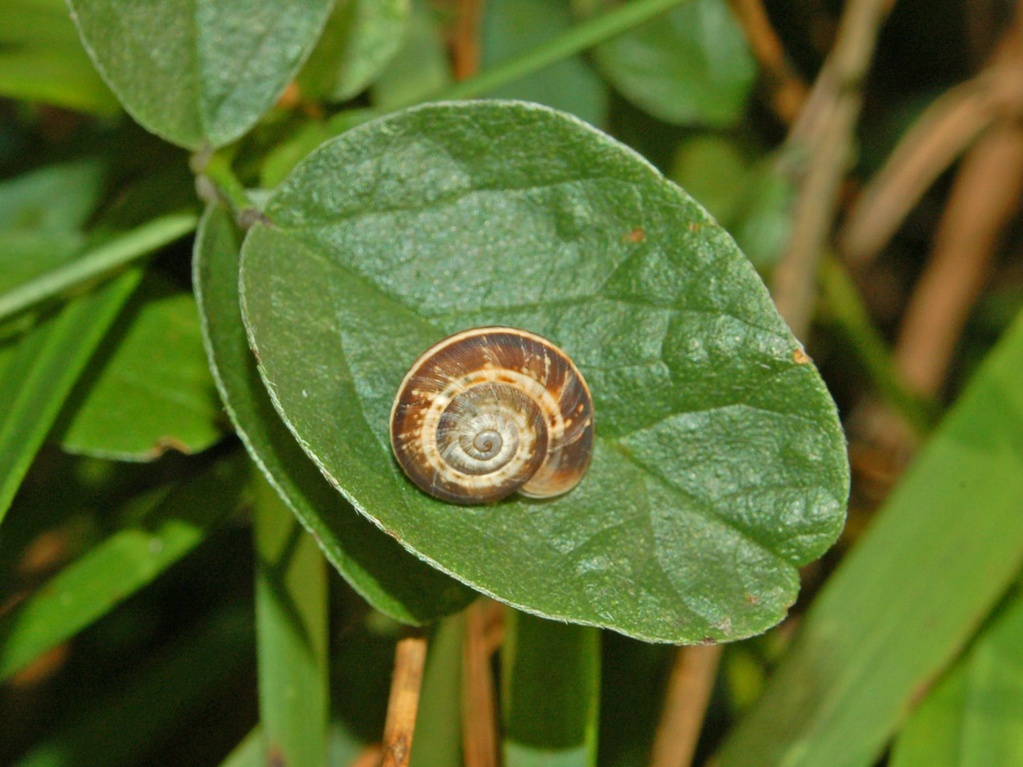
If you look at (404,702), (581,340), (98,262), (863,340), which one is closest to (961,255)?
(863,340)

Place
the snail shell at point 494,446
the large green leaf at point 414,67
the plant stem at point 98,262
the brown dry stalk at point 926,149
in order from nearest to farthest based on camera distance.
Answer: the snail shell at point 494,446 → the plant stem at point 98,262 → the large green leaf at point 414,67 → the brown dry stalk at point 926,149

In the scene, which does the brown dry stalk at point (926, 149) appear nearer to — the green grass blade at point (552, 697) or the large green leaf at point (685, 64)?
the large green leaf at point (685, 64)

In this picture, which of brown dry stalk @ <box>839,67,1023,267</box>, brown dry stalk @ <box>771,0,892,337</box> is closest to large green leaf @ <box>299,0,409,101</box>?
brown dry stalk @ <box>771,0,892,337</box>

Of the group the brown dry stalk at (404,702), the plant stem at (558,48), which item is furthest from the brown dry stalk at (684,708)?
the plant stem at (558,48)

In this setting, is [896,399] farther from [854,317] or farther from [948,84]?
[948,84]

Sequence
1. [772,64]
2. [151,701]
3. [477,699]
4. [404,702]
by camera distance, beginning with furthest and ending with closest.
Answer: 1. [772,64]
2. [151,701]
3. [477,699]
4. [404,702]

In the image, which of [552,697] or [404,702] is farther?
[552,697]

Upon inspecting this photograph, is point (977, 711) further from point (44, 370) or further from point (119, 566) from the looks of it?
point (44, 370)

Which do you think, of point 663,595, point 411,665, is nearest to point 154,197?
point 411,665
